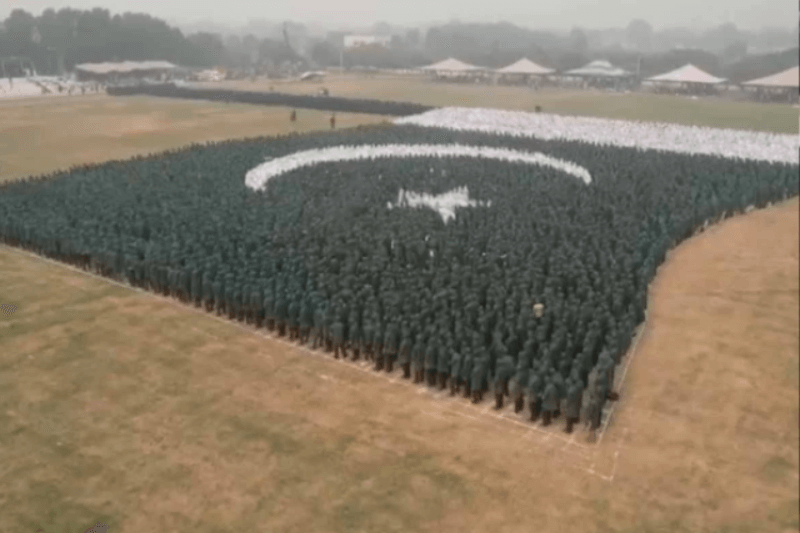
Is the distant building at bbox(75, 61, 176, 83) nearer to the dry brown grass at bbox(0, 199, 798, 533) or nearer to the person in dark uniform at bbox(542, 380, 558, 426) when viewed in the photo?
the dry brown grass at bbox(0, 199, 798, 533)

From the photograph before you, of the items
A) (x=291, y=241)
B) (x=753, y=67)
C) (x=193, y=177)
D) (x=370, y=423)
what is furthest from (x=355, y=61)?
(x=370, y=423)

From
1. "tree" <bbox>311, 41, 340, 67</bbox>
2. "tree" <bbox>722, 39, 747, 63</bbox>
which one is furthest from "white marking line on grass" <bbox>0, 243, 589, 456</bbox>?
"tree" <bbox>311, 41, 340, 67</bbox>

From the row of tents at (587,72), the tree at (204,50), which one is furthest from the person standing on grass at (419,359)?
the tree at (204,50)

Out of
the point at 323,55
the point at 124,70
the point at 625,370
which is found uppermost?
the point at 323,55

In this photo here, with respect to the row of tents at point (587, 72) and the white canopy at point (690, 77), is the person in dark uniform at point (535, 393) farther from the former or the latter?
the white canopy at point (690, 77)

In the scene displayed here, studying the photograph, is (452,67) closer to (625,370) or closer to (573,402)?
(625,370)

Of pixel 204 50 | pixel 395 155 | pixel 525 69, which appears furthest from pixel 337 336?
pixel 204 50

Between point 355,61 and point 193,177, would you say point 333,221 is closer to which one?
point 193,177
